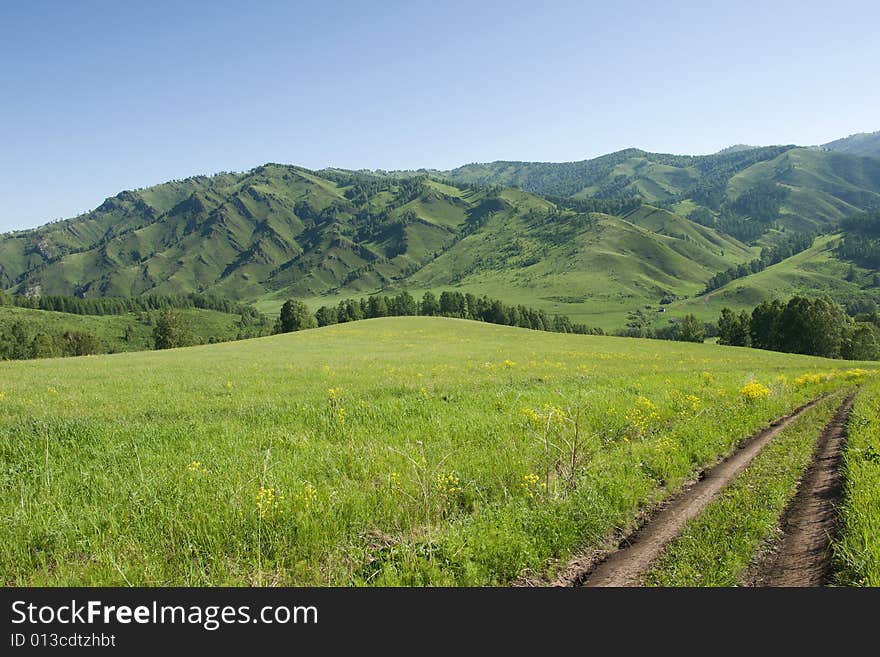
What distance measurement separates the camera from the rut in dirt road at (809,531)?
6.36m

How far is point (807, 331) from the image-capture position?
79375 millimetres

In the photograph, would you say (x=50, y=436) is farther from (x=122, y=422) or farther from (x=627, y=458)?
(x=627, y=458)

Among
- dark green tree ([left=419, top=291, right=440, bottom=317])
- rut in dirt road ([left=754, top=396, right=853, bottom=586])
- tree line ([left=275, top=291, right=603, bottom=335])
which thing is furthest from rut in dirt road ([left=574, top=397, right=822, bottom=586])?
dark green tree ([left=419, top=291, right=440, bottom=317])

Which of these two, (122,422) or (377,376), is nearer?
(122,422)

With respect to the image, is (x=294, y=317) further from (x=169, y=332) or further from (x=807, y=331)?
(x=807, y=331)

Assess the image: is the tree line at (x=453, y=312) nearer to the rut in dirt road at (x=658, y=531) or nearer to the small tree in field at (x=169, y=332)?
the small tree in field at (x=169, y=332)

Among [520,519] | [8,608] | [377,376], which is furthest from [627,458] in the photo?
[377,376]

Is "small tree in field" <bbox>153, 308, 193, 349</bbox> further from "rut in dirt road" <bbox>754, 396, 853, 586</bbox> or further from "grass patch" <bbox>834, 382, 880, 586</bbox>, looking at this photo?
"grass patch" <bbox>834, 382, 880, 586</bbox>

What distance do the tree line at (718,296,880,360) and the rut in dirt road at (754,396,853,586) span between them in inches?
3477

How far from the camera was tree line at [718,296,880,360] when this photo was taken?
78.9 m

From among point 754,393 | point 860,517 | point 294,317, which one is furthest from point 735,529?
point 294,317

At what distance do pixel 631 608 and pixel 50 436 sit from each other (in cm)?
1471

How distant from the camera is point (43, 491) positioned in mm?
8742

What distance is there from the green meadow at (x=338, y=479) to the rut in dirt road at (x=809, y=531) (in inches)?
85.7
